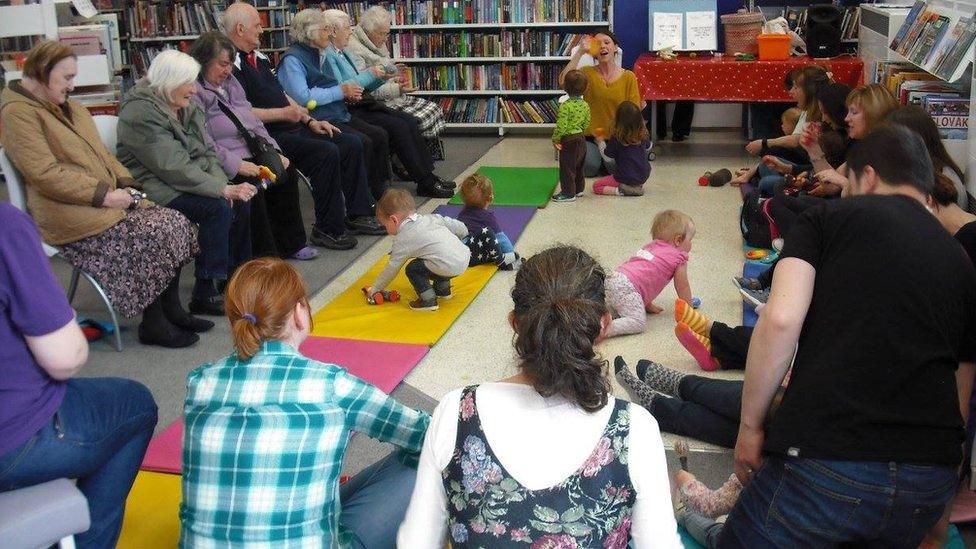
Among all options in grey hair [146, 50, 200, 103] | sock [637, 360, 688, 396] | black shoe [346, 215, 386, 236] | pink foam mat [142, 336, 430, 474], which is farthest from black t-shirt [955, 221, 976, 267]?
black shoe [346, 215, 386, 236]

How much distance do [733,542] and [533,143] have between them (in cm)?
667

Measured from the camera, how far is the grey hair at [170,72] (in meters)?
4.30

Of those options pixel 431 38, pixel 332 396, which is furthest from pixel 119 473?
pixel 431 38

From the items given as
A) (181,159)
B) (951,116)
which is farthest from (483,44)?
(951,116)

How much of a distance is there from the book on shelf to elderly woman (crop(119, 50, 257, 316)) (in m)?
3.13

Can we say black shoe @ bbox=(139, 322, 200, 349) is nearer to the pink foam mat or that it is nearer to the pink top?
the pink foam mat

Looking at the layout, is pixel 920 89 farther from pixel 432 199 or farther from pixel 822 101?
pixel 432 199

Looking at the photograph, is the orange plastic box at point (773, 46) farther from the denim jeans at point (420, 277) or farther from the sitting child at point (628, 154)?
the denim jeans at point (420, 277)

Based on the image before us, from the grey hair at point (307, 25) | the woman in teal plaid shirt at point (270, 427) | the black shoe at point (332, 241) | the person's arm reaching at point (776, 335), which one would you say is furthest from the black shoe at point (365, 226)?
the person's arm reaching at point (776, 335)

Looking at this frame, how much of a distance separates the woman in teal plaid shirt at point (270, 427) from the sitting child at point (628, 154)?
187 inches

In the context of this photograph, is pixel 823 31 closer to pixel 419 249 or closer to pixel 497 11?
pixel 497 11

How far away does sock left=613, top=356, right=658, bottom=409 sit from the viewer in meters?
3.31

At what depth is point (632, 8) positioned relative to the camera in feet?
27.9

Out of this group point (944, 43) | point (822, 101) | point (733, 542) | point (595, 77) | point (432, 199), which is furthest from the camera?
point (595, 77)
